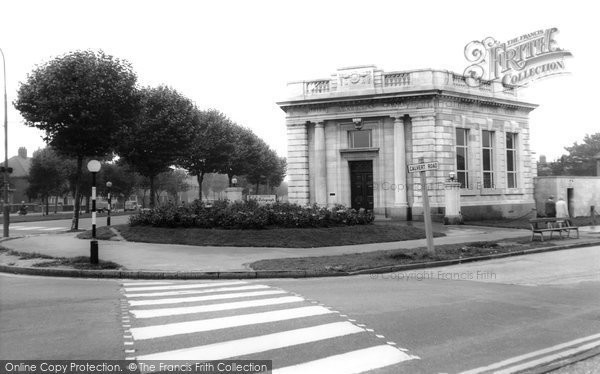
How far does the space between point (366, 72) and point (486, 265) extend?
722 inches

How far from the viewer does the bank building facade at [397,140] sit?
28.5 m

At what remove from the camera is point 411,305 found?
8039mm

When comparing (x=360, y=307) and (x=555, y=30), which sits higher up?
(x=555, y=30)

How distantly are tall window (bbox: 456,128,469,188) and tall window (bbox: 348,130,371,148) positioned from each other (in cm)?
546

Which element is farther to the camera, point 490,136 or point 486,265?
point 490,136

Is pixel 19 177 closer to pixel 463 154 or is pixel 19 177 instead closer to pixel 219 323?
pixel 463 154

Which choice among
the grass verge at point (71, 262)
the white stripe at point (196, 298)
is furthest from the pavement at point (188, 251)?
the white stripe at point (196, 298)

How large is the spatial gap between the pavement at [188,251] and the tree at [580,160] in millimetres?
61018

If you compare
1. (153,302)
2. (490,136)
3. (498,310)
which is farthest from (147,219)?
(490,136)

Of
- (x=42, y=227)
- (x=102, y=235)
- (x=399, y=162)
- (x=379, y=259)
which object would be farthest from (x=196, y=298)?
(x=42, y=227)

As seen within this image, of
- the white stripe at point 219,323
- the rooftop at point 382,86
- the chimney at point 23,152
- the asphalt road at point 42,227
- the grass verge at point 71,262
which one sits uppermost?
the chimney at point 23,152

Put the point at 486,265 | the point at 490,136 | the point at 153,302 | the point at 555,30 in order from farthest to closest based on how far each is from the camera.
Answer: the point at 490,136 < the point at 555,30 < the point at 486,265 < the point at 153,302

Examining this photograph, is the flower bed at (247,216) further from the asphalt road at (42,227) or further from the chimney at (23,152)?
the chimney at (23,152)

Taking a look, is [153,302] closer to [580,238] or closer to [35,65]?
[580,238]
